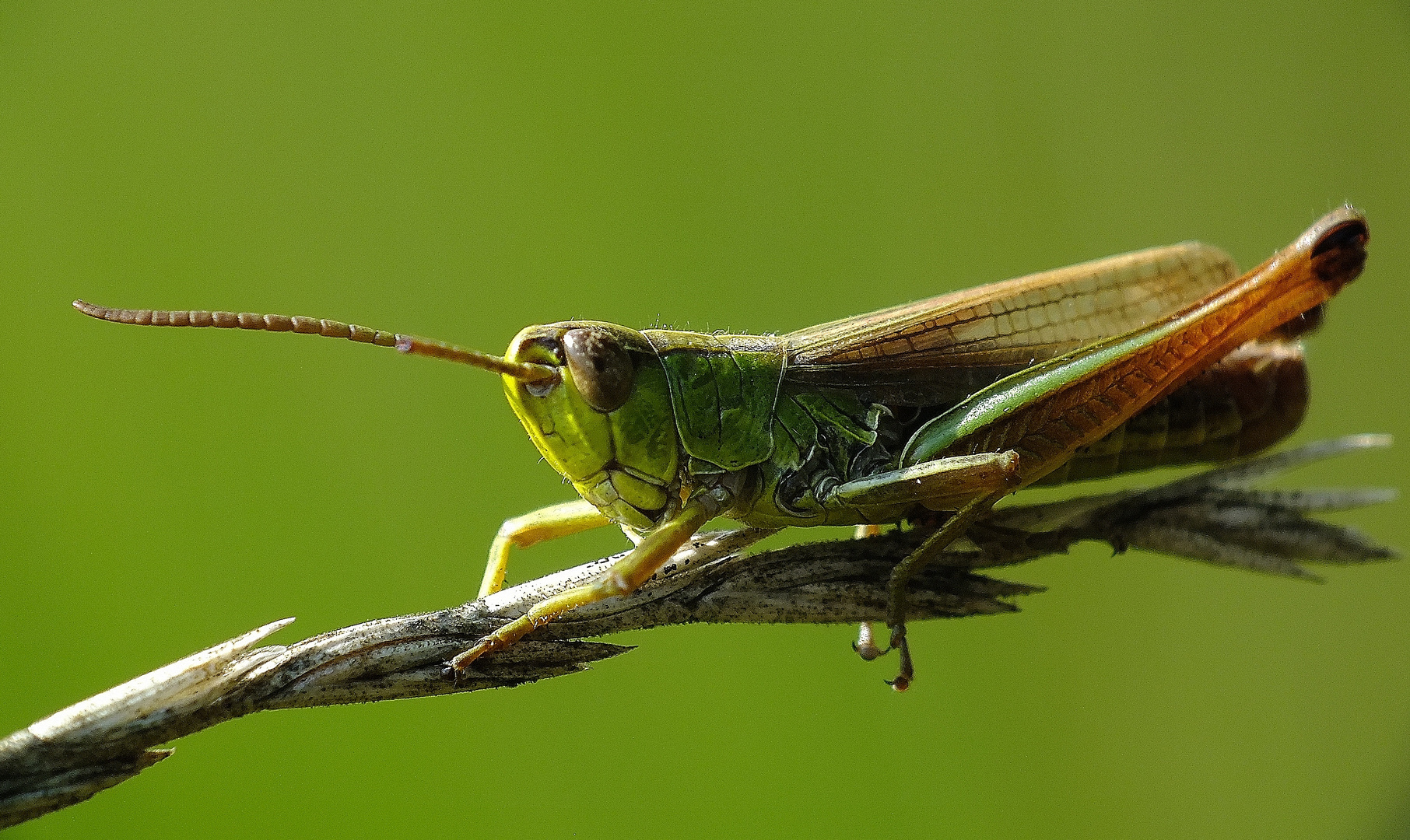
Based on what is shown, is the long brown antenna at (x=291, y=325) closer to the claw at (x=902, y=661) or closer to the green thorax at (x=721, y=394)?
the green thorax at (x=721, y=394)

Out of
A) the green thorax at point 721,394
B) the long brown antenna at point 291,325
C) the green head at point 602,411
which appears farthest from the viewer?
the green thorax at point 721,394

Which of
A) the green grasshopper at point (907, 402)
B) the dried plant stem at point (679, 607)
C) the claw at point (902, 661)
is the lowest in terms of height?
the claw at point (902, 661)

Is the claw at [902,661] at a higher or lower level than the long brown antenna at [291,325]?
lower

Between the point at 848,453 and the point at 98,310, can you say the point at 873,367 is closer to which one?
the point at 848,453

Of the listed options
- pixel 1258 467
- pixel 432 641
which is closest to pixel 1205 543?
pixel 1258 467

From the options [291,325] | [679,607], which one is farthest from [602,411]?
[291,325]

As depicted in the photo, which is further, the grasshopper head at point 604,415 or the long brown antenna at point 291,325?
the grasshopper head at point 604,415

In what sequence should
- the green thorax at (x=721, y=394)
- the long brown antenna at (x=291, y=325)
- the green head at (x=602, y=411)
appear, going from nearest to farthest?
the long brown antenna at (x=291, y=325) → the green head at (x=602, y=411) → the green thorax at (x=721, y=394)

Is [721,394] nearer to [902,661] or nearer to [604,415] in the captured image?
[604,415]

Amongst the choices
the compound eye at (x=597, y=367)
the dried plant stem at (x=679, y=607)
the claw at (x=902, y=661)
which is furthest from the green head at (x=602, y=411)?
the claw at (x=902, y=661)

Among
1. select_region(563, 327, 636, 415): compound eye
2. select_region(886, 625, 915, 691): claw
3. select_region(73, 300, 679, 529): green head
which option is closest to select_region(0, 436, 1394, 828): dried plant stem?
select_region(886, 625, 915, 691): claw
